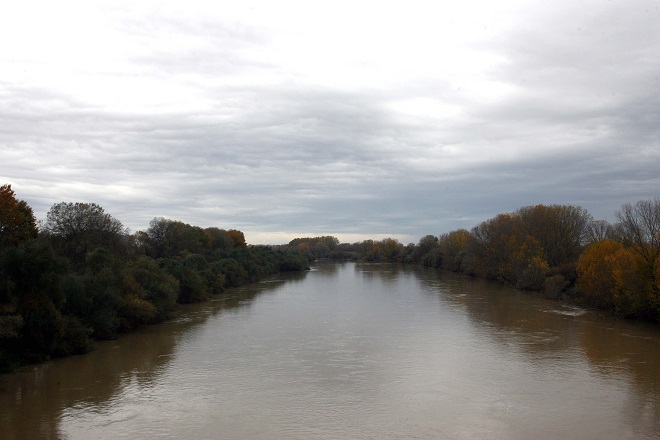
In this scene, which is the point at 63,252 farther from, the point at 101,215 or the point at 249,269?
the point at 249,269

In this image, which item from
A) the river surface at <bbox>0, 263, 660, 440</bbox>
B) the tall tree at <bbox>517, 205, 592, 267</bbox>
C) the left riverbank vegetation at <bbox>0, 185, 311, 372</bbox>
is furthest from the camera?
the tall tree at <bbox>517, 205, 592, 267</bbox>

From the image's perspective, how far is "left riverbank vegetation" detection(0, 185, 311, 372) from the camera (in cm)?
2133

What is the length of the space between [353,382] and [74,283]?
14698 millimetres

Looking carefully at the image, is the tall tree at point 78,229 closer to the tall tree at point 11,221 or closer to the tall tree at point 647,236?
the tall tree at point 11,221

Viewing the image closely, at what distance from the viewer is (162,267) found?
4244cm

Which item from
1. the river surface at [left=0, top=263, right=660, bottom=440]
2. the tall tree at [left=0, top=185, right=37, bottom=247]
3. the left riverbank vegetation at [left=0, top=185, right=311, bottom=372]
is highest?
the tall tree at [left=0, top=185, right=37, bottom=247]

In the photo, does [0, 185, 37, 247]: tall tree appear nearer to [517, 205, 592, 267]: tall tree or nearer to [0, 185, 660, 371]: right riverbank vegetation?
[0, 185, 660, 371]: right riverbank vegetation

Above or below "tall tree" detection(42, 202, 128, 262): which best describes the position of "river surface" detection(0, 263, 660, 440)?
below

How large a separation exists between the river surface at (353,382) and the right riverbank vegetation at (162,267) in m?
1.31

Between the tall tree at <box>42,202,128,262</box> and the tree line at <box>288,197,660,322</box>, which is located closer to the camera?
the tree line at <box>288,197,660,322</box>

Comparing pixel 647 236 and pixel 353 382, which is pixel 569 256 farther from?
pixel 353 382

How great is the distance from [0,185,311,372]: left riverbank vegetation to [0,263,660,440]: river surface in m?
1.03

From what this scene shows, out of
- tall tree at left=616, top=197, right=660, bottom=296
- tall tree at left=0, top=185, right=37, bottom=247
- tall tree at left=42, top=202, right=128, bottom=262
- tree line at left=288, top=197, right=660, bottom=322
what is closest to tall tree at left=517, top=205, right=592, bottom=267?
tree line at left=288, top=197, right=660, bottom=322

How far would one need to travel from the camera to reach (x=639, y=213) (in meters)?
34.7
